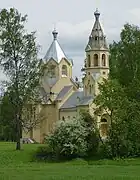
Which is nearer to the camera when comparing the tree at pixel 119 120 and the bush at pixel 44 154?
the tree at pixel 119 120

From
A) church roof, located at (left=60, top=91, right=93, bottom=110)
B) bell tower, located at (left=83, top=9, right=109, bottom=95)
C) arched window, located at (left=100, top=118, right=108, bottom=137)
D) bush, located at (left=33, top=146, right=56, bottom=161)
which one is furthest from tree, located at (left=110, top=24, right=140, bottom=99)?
church roof, located at (left=60, top=91, right=93, bottom=110)

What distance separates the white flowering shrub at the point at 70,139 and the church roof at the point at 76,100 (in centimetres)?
4068

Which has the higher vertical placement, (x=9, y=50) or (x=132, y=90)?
(x=9, y=50)

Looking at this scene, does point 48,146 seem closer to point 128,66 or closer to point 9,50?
point 9,50

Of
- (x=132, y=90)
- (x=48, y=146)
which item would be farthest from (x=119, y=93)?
(x=48, y=146)

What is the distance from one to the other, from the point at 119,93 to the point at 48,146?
397 inches

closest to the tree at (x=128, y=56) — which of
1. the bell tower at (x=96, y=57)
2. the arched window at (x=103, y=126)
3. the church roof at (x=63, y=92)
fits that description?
the arched window at (x=103, y=126)

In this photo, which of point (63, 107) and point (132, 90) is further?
point (63, 107)

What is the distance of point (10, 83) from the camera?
212 ft

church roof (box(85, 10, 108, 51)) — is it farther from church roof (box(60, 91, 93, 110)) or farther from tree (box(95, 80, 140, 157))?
tree (box(95, 80, 140, 157))

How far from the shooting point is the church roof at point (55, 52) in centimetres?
11534

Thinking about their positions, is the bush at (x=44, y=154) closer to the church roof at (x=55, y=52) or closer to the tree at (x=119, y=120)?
the tree at (x=119, y=120)

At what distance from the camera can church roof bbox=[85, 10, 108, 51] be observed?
345 ft

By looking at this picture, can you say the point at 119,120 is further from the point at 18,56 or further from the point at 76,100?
the point at 76,100
